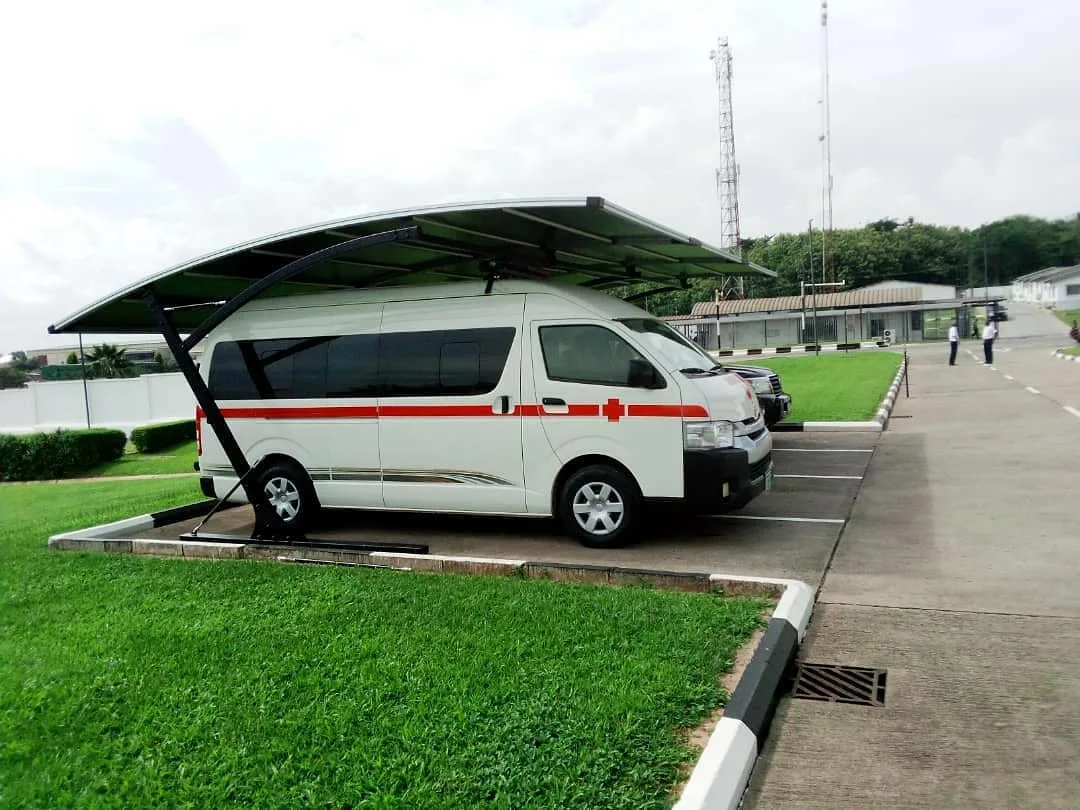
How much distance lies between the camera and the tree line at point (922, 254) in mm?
97188

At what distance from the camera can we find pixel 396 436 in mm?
8148

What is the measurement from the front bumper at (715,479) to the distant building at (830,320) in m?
52.4

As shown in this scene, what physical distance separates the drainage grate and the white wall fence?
2855 centimetres

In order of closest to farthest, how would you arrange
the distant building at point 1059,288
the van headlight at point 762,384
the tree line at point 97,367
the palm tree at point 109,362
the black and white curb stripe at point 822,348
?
the van headlight at point 762,384 → the tree line at point 97,367 → the palm tree at point 109,362 → the black and white curb stripe at point 822,348 → the distant building at point 1059,288

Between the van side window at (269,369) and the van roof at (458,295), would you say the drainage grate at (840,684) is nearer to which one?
the van roof at (458,295)

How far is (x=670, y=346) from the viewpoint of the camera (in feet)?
25.8

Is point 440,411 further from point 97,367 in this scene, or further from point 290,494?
point 97,367

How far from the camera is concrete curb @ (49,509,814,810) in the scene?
11.1 ft

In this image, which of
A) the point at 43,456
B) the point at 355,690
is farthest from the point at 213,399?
the point at 43,456

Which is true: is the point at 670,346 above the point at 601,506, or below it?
above

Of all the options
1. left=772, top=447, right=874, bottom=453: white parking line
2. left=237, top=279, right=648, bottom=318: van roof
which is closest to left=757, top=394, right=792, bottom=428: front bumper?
left=772, top=447, right=874, bottom=453: white parking line

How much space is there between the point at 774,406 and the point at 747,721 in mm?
11275

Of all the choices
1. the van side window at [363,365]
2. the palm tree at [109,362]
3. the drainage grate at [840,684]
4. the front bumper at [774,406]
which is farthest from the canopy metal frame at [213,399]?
the palm tree at [109,362]

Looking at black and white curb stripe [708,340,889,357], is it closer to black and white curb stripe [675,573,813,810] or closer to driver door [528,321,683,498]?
driver door [528,321,683,498]
